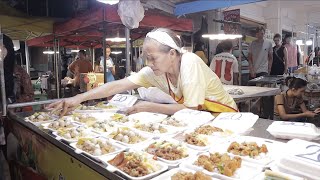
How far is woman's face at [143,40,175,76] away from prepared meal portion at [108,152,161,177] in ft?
3.41

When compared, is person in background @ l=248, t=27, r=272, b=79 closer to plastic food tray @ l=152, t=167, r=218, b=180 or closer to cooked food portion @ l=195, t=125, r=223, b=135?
cooked food portion @ l=195, t=125, r=223, b=135

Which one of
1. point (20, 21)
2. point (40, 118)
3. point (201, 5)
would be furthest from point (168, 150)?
point (20, 21)

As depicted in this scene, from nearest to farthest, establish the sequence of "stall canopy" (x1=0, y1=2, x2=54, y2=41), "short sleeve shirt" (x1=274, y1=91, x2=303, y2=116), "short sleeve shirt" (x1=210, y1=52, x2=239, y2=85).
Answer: "short sleeve shirt" (x1=274, y1=91, x2=303, y2=116) < "short sleeve shirt" (x1=210, y1=52, x2=239, y2=85) < "stall canopy" (x1=0, y1=2, x2=54, y2=41)

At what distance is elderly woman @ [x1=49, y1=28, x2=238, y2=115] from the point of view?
8.02 ft

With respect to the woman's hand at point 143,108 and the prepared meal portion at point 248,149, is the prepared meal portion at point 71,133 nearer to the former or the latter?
the woman's hand at point 143,108

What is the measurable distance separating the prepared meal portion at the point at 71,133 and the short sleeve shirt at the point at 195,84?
91cm

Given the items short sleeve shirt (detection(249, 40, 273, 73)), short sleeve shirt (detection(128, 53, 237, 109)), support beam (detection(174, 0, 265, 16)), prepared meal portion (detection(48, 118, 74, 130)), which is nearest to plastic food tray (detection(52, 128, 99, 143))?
prepared meal portion (detection(48, 118, 74, 130))

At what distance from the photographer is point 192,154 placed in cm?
169

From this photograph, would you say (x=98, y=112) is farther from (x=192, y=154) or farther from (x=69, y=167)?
(x=192, y=154)

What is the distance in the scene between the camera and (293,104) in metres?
5.21

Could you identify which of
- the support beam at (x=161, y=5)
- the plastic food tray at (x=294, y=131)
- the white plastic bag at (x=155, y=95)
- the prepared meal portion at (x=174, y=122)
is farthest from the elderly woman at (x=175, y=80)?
the support beam at (x=161, y=5)

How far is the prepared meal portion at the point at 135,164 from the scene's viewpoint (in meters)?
1.43

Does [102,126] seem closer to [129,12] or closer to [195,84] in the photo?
[195,84]

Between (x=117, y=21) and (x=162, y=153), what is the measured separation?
4.07 m
